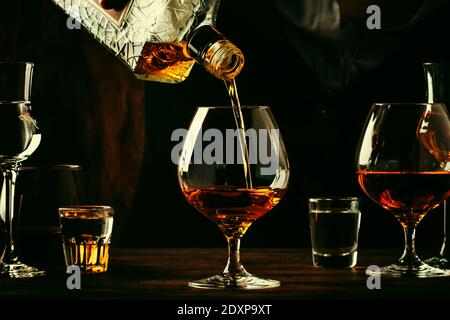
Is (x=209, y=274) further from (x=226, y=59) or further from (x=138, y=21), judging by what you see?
(x=138, y=21)

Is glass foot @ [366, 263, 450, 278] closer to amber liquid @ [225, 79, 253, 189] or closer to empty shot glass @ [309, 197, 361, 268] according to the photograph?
empty shot glass @ [309, 197, 361, 268]

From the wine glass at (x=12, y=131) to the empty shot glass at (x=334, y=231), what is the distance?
0.36m

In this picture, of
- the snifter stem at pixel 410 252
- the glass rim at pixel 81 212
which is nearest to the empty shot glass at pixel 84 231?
the glass rim at pixel 81 212

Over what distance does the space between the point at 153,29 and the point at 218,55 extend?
277mm

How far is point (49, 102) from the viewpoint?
2.68 m

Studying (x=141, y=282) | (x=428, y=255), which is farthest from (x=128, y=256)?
(x=428, y=255)

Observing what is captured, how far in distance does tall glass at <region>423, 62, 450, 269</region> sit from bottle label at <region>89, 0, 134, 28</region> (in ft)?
1.73

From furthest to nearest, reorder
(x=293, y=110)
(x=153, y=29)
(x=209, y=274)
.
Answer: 1. (x=293, y=110)
2. (x=153, y=29)
3. (x=209, y=274)

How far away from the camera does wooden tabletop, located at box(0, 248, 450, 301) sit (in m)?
0.86

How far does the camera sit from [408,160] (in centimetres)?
107

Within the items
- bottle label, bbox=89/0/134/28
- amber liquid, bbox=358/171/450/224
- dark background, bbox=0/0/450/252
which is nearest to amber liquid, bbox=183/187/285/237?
amber liquid, bbox=358/171/450/224

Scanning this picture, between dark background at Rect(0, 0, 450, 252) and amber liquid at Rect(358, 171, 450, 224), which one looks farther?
dark background at Rect(0, 0, 450, 252)

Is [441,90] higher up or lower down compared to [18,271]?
higher up

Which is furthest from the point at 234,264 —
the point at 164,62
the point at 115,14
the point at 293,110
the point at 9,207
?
the point at 293,110
